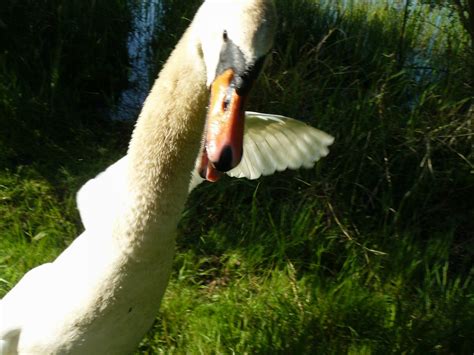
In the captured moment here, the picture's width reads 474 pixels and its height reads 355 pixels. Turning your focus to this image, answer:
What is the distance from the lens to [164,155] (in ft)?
6.85

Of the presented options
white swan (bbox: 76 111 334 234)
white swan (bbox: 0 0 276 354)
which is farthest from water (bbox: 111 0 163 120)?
white swan (bbox: 0 0 276 354)

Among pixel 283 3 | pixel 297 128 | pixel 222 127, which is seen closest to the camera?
pixel 222 127

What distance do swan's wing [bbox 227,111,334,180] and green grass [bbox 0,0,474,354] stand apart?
0.60m

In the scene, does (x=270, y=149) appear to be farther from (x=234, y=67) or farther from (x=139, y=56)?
(x=139, y=56)

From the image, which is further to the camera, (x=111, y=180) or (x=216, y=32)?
(x=111, y=180)

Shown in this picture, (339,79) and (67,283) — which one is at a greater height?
(339,79)

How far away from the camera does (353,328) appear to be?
2.91 m

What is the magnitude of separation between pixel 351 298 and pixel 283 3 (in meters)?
2.43

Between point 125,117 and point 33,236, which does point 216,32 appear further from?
point 125,117

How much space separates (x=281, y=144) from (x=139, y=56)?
2179 mm

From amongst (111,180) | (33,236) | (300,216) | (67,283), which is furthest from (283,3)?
(67,283)

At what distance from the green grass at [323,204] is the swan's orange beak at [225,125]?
1334 millimetres

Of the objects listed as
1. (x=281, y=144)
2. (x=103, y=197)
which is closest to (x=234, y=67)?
(x=103, y=197)

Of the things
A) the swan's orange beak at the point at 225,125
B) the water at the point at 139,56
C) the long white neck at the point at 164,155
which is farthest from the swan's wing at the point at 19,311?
the water at the point at 139,56
